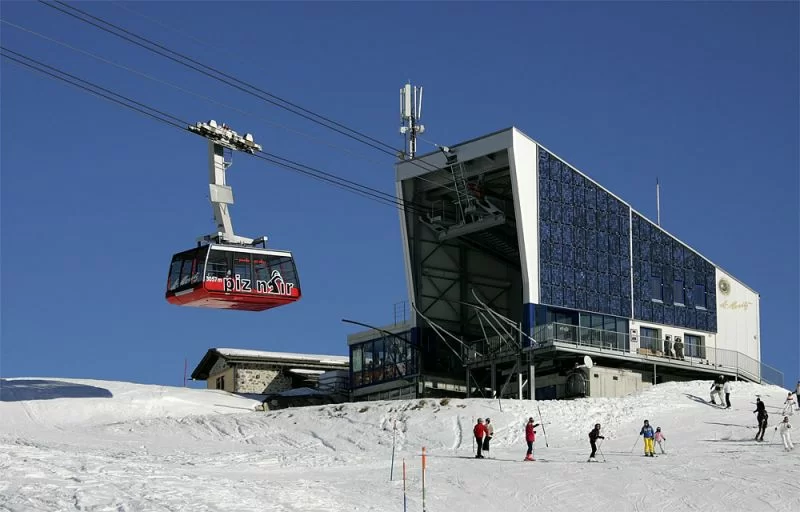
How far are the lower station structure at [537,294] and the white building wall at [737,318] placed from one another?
0.30ft

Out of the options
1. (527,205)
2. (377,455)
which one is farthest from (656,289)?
(377,455)

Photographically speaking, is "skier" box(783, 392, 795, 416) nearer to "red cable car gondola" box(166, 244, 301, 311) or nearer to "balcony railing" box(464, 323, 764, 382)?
"balcony railing" box(464, 323, 764, 382)

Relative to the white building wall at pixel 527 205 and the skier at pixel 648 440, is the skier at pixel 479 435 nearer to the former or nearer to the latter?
the skier at pixel 648 440

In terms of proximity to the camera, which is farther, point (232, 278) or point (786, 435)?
point (232, 278)

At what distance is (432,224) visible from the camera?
236 feet

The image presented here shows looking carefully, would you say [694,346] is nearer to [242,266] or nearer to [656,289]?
[656,289]

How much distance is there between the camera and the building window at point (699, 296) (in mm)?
75688

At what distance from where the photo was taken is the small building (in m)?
85.8

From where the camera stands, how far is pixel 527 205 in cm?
6731

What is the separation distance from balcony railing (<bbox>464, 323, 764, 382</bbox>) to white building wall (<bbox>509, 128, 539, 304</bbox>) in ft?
6.99

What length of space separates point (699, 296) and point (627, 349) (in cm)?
810

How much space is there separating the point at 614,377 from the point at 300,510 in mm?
34368

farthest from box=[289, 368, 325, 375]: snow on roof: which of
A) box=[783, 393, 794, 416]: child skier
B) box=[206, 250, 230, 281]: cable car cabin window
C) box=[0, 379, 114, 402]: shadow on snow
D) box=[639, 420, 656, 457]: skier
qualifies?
box=[639, 420, 656, 457]: skier

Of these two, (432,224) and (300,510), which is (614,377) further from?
(300,510)
